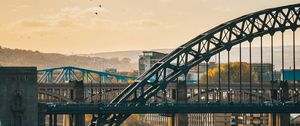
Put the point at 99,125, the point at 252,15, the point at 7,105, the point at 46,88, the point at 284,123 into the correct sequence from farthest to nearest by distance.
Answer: the point at 46,88 < the point at 284,123 < the point at 252,15 < the point at 99,125 < the point at 7,105

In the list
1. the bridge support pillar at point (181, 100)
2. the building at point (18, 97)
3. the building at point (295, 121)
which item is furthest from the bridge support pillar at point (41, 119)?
A: the building at point (295, 121)

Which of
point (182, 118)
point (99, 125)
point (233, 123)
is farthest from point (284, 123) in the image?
point (99, 125)

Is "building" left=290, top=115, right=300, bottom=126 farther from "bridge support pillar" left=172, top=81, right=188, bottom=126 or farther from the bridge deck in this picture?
the bridge deck

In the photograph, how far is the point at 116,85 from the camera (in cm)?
18050

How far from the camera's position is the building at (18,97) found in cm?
11500

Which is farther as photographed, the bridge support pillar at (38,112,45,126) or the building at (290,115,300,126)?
the building at (290,115,300,126)

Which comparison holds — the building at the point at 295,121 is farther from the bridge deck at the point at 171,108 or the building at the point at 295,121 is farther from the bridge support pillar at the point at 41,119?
the bridge support pillar at the point at 41,119

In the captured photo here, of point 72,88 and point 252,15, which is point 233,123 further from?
point 72,88

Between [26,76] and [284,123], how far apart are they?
5629 centimetres

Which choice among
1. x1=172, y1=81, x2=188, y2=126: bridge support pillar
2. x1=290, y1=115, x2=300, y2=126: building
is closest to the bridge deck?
x1=172, y1=81, x2=188, y2=126: bridge support pillar

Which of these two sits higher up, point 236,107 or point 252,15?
point 252,15

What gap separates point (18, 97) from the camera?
4587 inches

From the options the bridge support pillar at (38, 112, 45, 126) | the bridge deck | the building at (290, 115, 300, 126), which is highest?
the bridge deck

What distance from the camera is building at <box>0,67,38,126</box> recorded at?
115 meters
